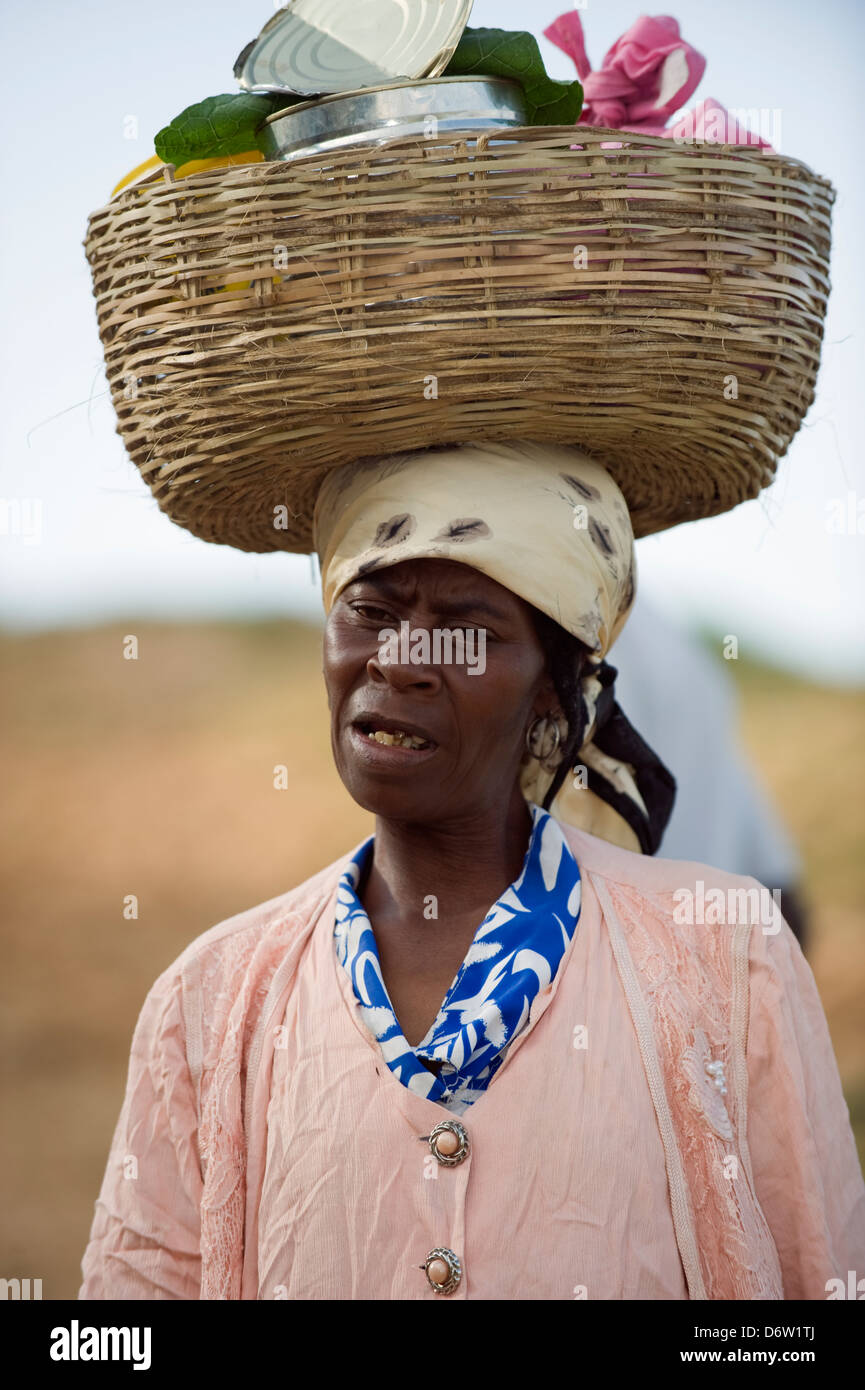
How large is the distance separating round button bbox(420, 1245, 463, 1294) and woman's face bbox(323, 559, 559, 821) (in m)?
0.60

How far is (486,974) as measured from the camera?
1950mm

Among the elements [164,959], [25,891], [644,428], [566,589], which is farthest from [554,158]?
[25,891]

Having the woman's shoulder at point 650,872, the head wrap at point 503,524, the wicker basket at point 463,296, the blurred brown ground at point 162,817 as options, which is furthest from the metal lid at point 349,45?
the blurred brown ground at point 162,817

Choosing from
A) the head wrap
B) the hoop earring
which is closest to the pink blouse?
the hoop earring

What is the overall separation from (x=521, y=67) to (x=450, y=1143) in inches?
57.5

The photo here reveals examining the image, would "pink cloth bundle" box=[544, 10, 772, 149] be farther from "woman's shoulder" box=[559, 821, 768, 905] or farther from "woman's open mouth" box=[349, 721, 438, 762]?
"woman's shoulder" box=[559, 821, 768, 905]

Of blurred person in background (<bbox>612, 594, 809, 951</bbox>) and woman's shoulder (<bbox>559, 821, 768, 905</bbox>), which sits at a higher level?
blurred person in background (<bbox>612, 594, 809, 951</bbox>)

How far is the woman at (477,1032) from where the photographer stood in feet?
5.97

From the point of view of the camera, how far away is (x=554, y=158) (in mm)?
1677

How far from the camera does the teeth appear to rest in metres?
1.93

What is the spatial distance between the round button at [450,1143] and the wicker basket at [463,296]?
38.1 inches

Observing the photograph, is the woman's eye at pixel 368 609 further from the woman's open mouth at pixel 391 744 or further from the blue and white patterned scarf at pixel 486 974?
the blue and white patterned scarf at pixel 486 974

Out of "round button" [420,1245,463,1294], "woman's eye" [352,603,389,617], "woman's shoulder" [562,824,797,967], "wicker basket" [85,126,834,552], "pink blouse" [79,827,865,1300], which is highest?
"wicker basket" [85,126,834,552]

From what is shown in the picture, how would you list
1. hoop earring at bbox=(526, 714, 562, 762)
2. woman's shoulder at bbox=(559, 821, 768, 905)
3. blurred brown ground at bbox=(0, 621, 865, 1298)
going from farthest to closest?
blurred brown ground at bbox=(0, 621, 865, 1298) → hoop earring at bbox=(526, 714, 562, 762) → woman's shoulder at bbox=(559, 821, 768, 905)
